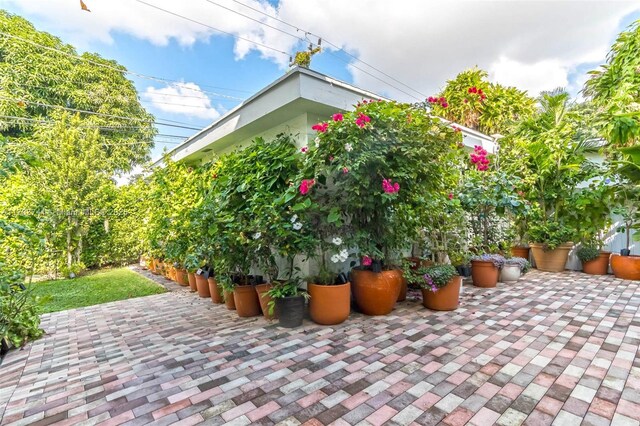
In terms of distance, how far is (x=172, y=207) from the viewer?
5.39 m

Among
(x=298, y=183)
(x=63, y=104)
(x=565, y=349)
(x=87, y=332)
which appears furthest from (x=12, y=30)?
(x=565, y=349)

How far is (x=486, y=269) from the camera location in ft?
16.1

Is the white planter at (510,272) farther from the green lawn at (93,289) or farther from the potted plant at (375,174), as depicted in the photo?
the green lawn at (93,289)

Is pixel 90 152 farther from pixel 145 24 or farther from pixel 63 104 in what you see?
pixel 63 104

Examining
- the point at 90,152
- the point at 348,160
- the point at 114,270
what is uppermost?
the point at 90,152

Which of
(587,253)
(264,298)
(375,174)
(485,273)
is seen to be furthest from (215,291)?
(587,253)

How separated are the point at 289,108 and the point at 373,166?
5.03ft

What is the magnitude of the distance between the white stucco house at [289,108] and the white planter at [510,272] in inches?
153

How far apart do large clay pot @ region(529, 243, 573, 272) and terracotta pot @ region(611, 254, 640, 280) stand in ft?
2.44

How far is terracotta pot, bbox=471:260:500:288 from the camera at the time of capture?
4910 millimetres

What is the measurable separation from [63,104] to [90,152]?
6711 mm

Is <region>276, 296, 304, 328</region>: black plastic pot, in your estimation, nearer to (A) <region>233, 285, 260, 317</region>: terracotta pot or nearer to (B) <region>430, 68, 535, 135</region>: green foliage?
(A) <region>233, 285, 260, 317</region>: terracotta pot

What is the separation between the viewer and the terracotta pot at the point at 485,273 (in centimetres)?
491

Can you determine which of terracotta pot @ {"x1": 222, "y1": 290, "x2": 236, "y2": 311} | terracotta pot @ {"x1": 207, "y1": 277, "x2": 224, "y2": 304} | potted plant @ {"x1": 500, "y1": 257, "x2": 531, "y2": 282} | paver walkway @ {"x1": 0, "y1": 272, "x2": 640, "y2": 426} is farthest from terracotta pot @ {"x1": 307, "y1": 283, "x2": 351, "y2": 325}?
potted plant @ {"x1": 500, "y1": 257, "x2": 531, "y2": 282}
